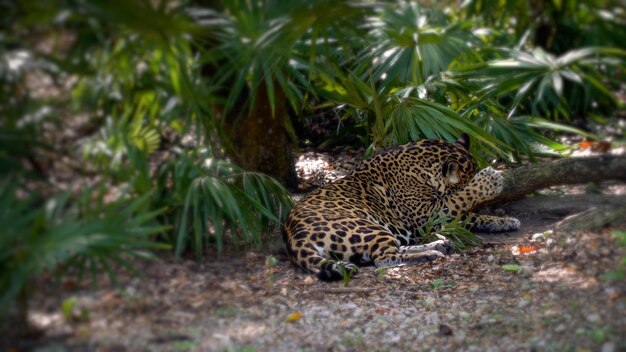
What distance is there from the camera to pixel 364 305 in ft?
17.7

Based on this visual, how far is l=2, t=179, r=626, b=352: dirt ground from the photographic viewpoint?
13.5 ft

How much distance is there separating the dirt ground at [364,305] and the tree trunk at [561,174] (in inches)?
7.7

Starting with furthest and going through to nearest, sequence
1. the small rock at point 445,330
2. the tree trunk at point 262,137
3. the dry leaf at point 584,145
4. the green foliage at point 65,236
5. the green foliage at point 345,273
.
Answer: the dry leaf at point 584,145
the tree trunk at point 262,137
the green foliage at point 345,273
the small rock at point 445,330
the green foliage at point 65,236

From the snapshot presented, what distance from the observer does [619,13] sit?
12.4 metres

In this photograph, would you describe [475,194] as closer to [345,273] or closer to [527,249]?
[527,249]

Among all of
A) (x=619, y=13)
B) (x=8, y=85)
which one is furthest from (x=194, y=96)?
(x=619, y=13)

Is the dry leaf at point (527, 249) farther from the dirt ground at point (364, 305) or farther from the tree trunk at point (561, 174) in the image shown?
the tree trunk at point (561, 174)

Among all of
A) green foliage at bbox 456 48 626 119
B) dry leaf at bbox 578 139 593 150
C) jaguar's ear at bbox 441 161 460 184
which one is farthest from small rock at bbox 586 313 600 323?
dry leaf at bbox 578 139 593 150

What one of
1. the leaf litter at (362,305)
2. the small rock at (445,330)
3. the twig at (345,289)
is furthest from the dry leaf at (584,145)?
the small rock at (445,330)

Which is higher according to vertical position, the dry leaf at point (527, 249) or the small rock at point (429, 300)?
the dry leaf at point (527, 249)

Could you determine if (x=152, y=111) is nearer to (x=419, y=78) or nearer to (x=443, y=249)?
(x=443, y=249)

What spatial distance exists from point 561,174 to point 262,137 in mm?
2834

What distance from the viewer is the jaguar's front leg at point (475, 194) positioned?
7.19m

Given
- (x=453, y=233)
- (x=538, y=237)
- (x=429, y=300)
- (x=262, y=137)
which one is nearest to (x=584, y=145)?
(x=538, y=237)
